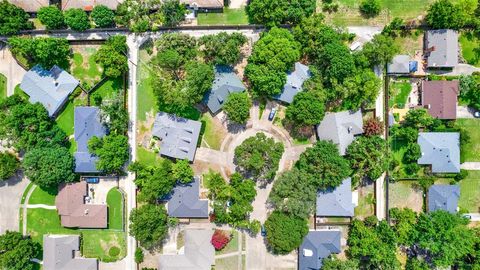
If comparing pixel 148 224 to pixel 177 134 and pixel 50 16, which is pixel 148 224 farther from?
pixel 50 16

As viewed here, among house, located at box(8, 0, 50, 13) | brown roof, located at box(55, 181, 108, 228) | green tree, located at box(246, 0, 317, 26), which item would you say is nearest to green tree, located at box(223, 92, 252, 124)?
green tree, located at box(246, 0, 317, 26)

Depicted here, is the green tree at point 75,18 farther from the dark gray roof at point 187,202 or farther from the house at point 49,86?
the dark gray roof at point 187,202

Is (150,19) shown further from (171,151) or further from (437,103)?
(437,103)

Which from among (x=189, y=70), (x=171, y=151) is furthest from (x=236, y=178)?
(x=189, y=70)

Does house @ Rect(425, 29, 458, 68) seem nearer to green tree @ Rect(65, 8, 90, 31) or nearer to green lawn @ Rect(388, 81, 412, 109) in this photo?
green lawn @ Rect(388, 81, 412, 109)

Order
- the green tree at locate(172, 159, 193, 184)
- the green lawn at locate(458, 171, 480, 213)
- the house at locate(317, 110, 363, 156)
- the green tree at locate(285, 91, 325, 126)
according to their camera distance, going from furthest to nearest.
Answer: the green lawn at locate(458, 171, 480, 213) < the house at locate(317, 110, 363, 156) < the green tree at locate(172, 159, 193, 184) < the green tree at locate(285, 91, 325, 126)
